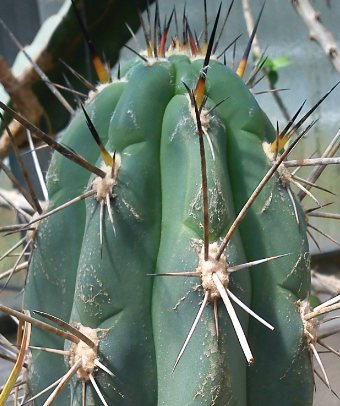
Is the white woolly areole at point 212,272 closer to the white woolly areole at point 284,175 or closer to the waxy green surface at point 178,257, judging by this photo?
the waxy green surface at point 178,257

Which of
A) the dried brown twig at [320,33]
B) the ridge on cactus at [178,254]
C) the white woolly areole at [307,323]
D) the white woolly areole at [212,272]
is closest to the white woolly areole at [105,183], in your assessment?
the ridge on cactus at [178,254]

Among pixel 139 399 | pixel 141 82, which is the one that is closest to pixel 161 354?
pixel 139 399

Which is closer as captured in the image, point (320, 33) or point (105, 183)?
point (105, 183)

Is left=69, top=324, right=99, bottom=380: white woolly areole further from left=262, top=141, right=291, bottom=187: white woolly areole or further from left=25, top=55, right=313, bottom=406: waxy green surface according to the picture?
left=262, top=141, right=291, bottom=187: white woolly areole

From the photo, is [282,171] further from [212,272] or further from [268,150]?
[212,272]

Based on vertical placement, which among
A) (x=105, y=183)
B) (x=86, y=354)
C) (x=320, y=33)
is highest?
(x=320, y=33)

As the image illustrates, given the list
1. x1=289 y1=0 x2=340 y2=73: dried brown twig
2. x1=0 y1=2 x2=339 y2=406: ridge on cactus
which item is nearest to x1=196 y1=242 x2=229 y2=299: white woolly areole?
x1=0 y1=2 x2=339 y2=406: ridge on cactus

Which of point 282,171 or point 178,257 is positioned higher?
point 282,171

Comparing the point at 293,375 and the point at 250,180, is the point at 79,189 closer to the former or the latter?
the point at 250,180

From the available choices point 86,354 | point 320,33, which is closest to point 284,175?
point 86,354
